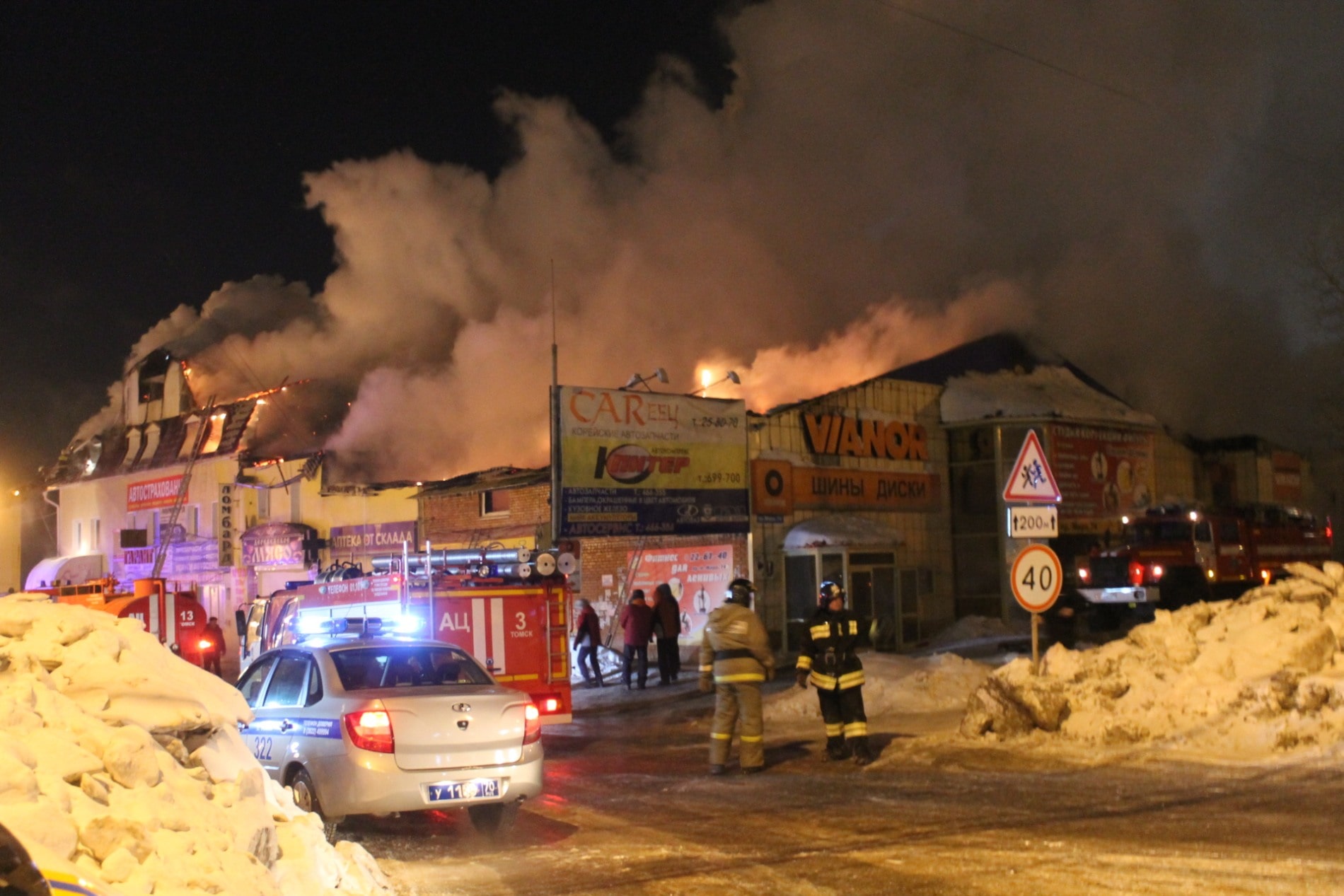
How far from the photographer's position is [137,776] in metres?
4.16

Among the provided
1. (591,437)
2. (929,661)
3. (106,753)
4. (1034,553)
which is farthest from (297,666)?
(591,437)

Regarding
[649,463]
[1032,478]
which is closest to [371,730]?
[1032,478]

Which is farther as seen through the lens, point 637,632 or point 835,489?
point 835,489

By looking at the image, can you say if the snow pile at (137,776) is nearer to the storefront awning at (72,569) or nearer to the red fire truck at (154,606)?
the red fire truck at (154,606)

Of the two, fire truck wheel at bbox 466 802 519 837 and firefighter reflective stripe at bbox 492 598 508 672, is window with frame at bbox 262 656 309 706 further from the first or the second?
firefighter reflective stripe at bbox 492 598 508 672

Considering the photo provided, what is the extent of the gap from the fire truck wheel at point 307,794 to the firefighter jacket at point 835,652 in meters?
4.37

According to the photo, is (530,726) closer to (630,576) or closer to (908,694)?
(908,694)

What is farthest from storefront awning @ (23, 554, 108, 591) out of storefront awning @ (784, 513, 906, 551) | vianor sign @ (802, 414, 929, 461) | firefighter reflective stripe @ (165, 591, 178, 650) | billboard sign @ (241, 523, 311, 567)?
vianor sign @ (802, 414, 929, 461)

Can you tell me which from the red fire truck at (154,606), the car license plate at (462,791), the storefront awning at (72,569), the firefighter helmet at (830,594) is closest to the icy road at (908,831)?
the car license plate at (462,791)

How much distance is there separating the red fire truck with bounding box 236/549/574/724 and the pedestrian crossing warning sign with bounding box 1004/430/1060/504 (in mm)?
4508

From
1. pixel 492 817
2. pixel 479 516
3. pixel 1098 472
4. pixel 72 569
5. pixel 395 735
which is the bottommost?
pixel 492 817

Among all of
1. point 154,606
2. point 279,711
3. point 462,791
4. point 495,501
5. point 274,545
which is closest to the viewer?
point 462,791

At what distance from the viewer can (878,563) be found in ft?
74.4

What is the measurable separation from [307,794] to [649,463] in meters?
12.6
